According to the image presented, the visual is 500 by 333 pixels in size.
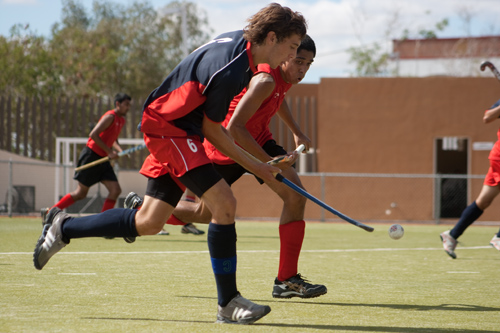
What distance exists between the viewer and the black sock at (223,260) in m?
4.43

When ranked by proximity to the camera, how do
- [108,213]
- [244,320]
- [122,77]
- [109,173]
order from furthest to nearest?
[122,77], [109,173], [108,213], [244,320]

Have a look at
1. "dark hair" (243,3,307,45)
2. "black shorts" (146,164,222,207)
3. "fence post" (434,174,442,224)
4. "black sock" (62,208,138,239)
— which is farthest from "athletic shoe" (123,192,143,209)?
"fence post" (434,174,442,224)

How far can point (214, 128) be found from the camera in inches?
175

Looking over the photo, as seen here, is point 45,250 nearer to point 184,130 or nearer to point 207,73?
point 184,130

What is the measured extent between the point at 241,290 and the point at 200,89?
2036mm

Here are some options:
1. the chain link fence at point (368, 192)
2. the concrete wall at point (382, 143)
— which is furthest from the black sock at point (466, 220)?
the concrete wall at point (382, 143)

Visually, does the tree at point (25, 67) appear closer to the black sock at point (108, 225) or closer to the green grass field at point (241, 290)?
the green grass field at point (241, 290)

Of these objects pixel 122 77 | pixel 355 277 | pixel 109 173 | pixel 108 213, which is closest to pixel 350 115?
pixel 109 173

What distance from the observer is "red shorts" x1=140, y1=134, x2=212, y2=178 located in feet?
14.6

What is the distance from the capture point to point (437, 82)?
22.2 metres

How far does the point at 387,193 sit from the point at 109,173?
11859 mm

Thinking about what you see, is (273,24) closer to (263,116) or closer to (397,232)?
(263,116)

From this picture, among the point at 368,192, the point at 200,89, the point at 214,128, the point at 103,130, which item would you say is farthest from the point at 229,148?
the point at 368,192

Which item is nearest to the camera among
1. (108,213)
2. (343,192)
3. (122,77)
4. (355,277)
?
(108,213)
